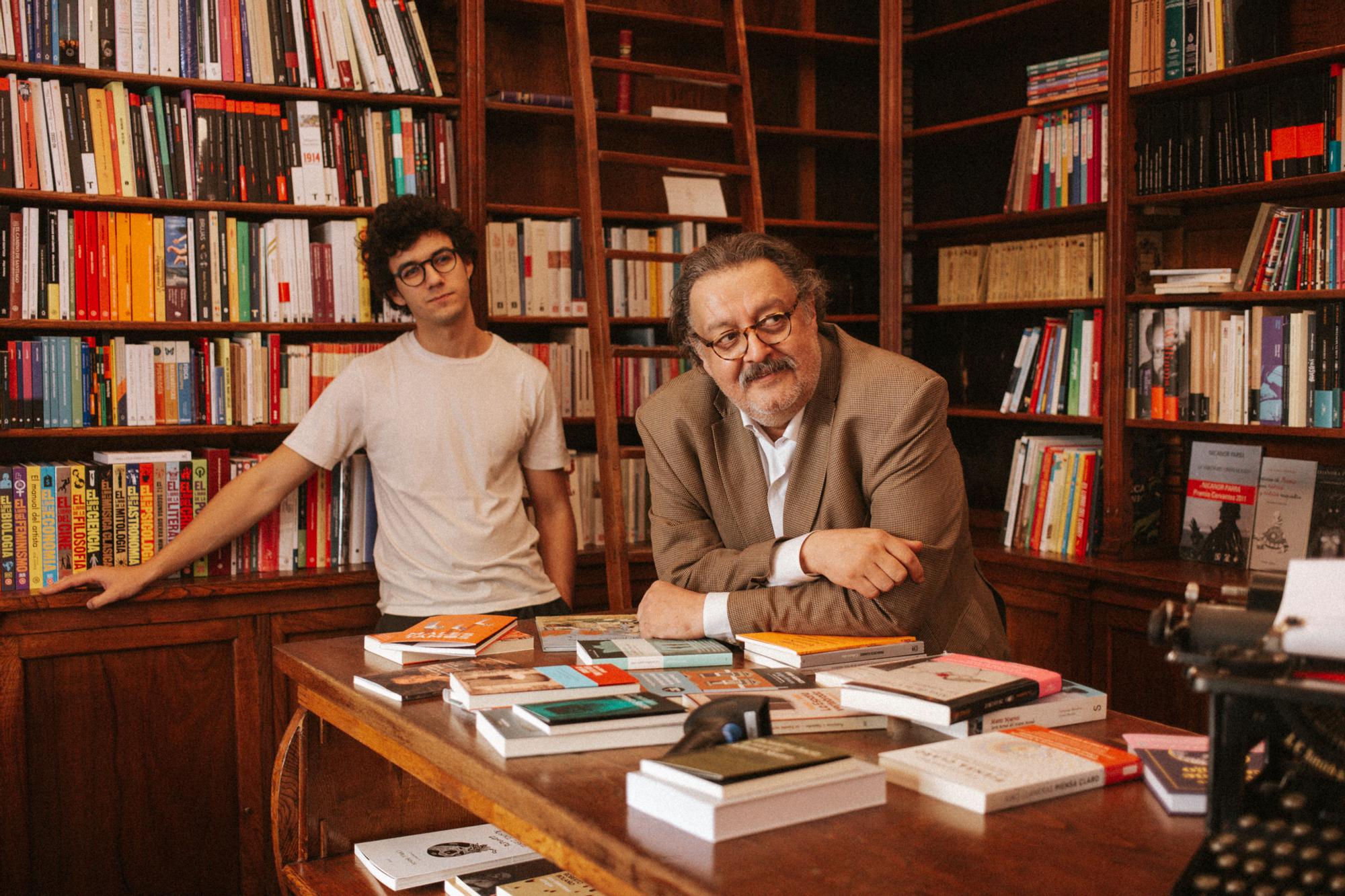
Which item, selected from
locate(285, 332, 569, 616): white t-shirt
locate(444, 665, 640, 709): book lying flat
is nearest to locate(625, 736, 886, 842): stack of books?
locate(444, 665, 640, 709): book lying flat

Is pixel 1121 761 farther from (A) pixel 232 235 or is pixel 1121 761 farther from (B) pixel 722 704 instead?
(A) pixel 232 235

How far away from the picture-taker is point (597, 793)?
4.25 feet

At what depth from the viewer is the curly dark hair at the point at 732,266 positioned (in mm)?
2238

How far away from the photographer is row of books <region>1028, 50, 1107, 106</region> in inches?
136

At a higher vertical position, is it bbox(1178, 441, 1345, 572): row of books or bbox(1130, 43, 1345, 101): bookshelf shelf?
bbox(1130, 43, 1345, 101): bookshelf shelf

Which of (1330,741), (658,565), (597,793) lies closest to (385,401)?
(658,565)

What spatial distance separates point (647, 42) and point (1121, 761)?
10.2 ft

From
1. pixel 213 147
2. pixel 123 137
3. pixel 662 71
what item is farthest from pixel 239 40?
pixel 662 71

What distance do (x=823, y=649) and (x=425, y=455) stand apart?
1507 millimetres

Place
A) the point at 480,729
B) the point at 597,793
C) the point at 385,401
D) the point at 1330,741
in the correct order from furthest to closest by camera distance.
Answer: the point at 385,401 < the point at 480,729 < the point at 597,793 < the point at 1330,741

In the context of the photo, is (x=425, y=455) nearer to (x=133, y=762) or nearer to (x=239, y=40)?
(x=133, y=762)

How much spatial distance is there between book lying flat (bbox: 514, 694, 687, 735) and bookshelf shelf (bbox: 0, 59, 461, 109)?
7.49 feet

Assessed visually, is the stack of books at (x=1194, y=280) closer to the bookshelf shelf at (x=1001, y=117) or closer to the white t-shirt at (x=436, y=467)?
the bookshelf shelf at (x=1001, y=117)

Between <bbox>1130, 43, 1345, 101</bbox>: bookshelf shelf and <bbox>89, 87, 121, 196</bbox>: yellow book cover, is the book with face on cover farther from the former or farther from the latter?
<bbox>1130, 43, 1345, 101</bbox>: bookshelf shelf
